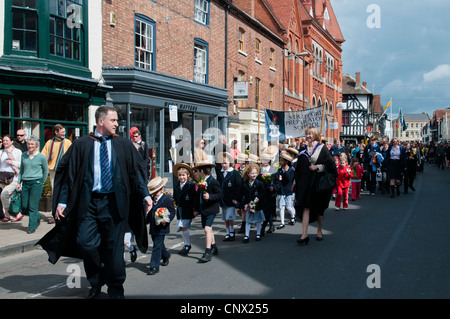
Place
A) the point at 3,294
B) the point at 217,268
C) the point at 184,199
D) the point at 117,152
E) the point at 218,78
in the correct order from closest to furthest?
the point at 117,152
the point at 3,294
the point at 217,268
the point at 184,199
the point at 218,78

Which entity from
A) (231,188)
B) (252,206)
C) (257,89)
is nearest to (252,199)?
(252,206)

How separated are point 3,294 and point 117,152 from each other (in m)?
2.18

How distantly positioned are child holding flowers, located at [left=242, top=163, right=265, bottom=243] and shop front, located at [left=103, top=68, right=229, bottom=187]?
7.11 m

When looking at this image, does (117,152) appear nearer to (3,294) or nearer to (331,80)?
(3,294)

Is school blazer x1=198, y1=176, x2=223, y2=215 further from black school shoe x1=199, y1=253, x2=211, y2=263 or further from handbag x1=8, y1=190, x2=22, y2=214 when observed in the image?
handbag x1=8, y1=190, x2=22, y2=214

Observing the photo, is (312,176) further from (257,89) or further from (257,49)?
(257,49)

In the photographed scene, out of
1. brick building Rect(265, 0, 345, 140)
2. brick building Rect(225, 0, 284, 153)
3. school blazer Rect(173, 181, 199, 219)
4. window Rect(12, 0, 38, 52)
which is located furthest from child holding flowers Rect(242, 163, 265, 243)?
brick building Rect(265, 0, 345, 140)

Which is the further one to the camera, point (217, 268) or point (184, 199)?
point (184, 199)

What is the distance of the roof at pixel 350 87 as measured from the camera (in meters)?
65.0

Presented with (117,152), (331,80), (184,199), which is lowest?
A: (184,199)

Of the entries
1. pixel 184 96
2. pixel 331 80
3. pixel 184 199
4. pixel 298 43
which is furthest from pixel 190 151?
pixel 331 80

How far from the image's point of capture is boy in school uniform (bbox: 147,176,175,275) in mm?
5992

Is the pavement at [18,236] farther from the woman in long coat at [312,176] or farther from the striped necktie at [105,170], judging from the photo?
the woman in long coat at [312,176]
